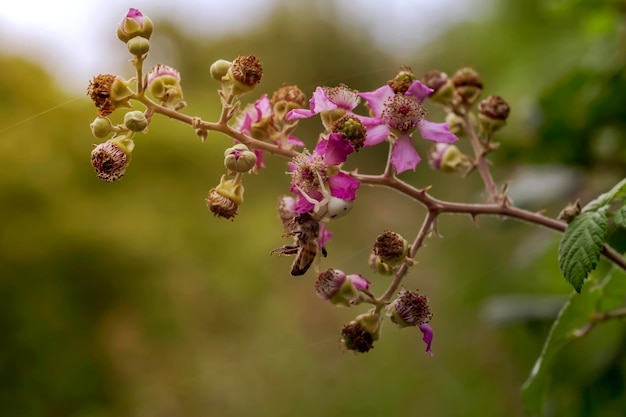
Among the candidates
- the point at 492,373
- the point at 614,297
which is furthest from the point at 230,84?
the point at 492,373

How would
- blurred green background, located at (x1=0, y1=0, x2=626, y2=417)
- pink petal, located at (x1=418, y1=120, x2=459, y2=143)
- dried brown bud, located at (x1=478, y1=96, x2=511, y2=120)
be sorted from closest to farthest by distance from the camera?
pink petal, located at (x1=418, y1=120, x2=459, y2=143)
dried brown bud, located at (x1=478, y1=96, x2=511, y2=120)
blurred green background, located at (x1=0, y1=0, x2=626, y2=417)

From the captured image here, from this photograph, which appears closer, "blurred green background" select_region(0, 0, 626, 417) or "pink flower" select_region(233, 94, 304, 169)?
"pink flower" select_region(233, 94, 304, 169)

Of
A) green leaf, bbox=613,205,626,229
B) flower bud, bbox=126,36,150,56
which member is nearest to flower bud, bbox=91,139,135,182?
flower bud, bbox=126,36,150,56

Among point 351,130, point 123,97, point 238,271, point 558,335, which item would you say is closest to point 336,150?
point 351,130

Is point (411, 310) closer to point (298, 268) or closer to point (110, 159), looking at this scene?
point (298, 268)

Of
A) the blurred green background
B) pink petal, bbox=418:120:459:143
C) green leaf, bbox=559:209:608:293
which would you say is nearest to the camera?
green leaf, bbox=559:209:608:293

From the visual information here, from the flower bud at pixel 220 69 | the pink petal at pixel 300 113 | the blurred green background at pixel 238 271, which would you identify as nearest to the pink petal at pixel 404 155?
the pink petal at pixel 300 113

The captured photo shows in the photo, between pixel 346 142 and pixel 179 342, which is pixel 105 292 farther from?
pixel 346 142

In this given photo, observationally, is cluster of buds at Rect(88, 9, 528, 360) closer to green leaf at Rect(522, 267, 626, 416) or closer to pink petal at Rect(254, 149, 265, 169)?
pink petal at Rect(254, 149, 265, 169)
